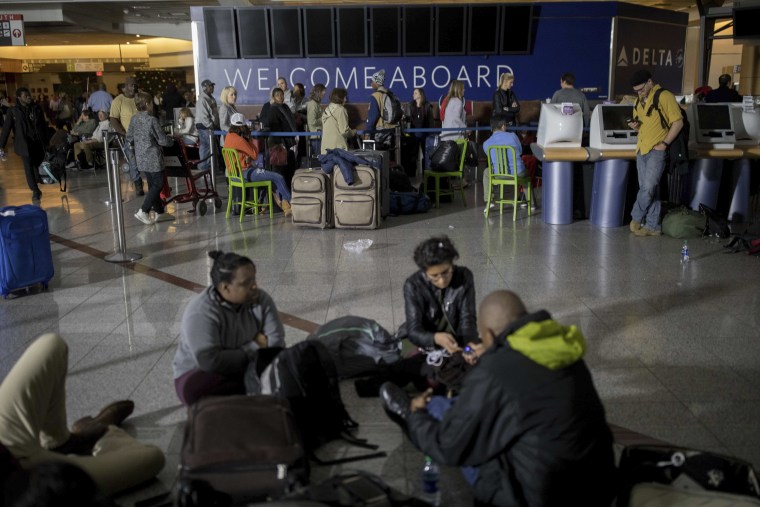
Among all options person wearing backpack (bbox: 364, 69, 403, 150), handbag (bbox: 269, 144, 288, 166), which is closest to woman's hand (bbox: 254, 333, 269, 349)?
handbag (bbox: 269, 144, 288, 166)

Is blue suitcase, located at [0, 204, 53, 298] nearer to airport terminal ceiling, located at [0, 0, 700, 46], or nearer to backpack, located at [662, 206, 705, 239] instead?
backpack, located at [662, 206, 705, 239]

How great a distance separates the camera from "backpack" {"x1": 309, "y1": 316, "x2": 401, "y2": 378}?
4562 millimetres

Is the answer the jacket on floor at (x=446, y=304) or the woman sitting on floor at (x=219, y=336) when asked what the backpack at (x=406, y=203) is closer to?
the jacket on floor at (x=446, y=304)

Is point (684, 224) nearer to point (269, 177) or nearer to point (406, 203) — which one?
point (406, 203)

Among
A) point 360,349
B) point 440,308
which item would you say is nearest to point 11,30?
point 360,349

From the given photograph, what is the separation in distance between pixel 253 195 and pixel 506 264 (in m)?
4.75

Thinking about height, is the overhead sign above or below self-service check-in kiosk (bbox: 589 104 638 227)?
above

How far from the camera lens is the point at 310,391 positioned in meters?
3.72

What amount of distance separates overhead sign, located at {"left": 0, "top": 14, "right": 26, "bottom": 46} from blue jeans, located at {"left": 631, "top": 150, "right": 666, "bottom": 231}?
14.0 m

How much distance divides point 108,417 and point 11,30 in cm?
1561

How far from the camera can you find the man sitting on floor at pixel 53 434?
307 centimetres

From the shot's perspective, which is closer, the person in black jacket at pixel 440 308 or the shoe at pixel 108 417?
the shoe at pixel 108 417

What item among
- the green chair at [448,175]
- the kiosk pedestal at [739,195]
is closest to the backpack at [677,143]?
the kiosk pedestal at [739,195]

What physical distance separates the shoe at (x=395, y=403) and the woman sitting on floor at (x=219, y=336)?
767 millimetres
